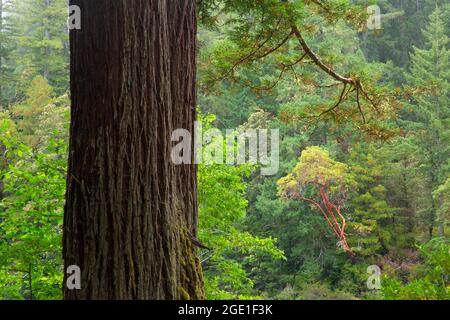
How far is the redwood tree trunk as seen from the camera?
260cm

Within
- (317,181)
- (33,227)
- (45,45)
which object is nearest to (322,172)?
(317,181)

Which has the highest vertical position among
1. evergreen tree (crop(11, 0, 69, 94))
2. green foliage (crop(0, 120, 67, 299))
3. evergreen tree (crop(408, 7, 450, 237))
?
evergreen tree (crop(11, 0, 69, 94))

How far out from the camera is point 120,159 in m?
2.63

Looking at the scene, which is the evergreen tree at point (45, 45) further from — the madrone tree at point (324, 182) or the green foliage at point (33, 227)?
the green foliage at point (33, 227)

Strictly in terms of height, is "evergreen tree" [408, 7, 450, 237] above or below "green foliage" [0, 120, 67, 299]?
above

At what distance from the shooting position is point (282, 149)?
25000mm

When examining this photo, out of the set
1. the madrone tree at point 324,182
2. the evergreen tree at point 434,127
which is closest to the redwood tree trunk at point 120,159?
the madrone tree at point 324,182

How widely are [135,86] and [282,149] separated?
22535 millimetres

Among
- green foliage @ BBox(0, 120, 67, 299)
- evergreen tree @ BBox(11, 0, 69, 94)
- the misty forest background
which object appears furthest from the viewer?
evergreen tree @ BBox(11, 0, 69, 94)

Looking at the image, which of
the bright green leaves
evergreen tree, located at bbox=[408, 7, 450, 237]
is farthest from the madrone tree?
evergreen tree, located at bbox=[408, 7, 450, 237]

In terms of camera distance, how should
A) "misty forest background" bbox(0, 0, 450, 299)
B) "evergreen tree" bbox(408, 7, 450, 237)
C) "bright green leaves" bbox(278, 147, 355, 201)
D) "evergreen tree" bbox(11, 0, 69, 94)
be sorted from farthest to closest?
"evergreen tree" bbox(11, 0, 69, 94) → "evergreen tree" bbox(408, 7, 450, 237) → "bright green leaves" bbox(278, 147, 355, 201) → "misty forest background" bbox(0, 0, 450, 299)

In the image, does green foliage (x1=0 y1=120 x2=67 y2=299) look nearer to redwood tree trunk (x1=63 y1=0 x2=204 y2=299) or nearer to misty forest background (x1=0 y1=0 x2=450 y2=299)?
redwood tree trunk (x1=63 y1=0 x2=204 y2=299)
